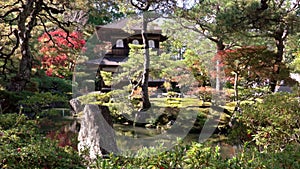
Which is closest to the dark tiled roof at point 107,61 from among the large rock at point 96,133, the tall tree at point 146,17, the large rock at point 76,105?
the tall tree at point 146,17

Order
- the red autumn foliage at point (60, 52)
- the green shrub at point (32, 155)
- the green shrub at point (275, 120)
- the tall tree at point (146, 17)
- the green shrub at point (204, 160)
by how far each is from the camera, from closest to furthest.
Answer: the green shrub at point (204, 160) < the green shrub at point (32, 155) < the green shrub at point (275, 120) < the tall tree at point (146, 17) < the red autumn foliage at point (60, 52)

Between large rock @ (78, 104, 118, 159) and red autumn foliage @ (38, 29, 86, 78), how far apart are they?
4206 mm

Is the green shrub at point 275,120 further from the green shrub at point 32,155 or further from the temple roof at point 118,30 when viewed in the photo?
the temple roof at point 118,30

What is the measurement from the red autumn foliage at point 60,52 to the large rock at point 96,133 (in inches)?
166

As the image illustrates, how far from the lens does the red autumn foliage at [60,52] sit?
25.5 feet

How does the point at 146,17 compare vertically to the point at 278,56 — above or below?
above

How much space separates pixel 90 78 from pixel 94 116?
22.0 ft

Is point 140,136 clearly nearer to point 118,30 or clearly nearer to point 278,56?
point 278,56

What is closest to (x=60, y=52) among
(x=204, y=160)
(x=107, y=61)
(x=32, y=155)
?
(x=107, y=61)

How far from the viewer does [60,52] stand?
754 cm

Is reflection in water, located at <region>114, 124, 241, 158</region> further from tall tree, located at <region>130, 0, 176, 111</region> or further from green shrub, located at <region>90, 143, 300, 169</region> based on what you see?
green shrub, located at <region>90, 143, 300, 169</region>

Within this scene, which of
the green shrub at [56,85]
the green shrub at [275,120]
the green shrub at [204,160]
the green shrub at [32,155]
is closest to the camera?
the green shrub at [204,160]

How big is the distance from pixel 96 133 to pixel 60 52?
4584 mm

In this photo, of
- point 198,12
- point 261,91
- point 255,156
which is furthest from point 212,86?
point 255,156
